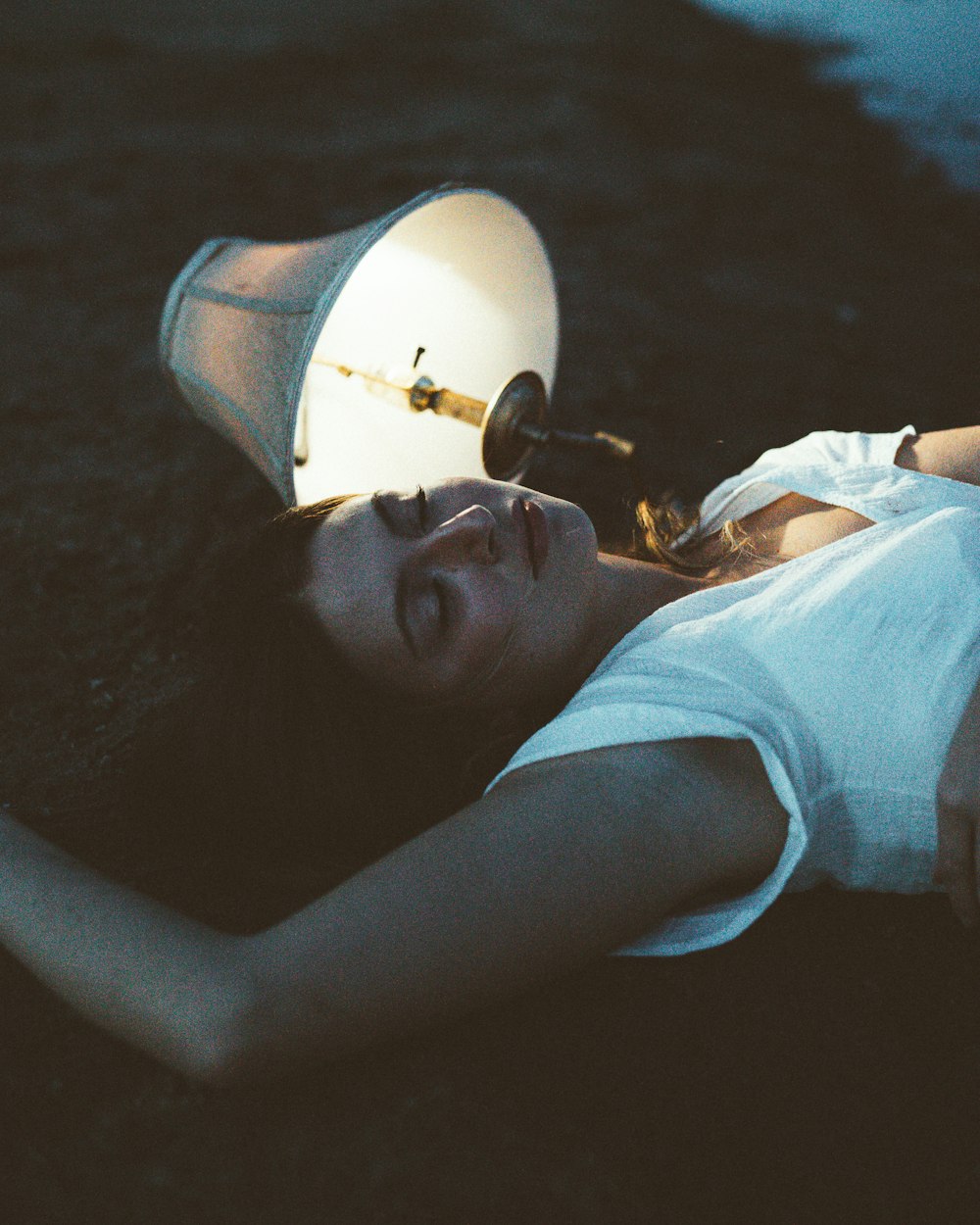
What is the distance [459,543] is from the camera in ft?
4.83

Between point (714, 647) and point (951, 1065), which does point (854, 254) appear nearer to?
point (714, 647)

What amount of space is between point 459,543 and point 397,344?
0.69m

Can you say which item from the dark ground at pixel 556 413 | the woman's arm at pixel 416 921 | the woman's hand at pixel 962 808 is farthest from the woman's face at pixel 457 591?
the woman's hand at pixel 962 808

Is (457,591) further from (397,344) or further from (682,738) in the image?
(397,344)

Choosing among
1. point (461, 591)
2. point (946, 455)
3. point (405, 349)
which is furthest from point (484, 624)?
point (946, 455)

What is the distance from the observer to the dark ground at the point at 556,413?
3.97 ft

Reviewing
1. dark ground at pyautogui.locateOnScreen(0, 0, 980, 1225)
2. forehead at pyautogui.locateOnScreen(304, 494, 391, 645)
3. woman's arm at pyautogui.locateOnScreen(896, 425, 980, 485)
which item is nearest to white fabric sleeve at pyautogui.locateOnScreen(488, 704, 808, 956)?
dark ground at pyautogui.locateOnScreen(0, 0, 980, 1225)

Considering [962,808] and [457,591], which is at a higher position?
[457,591]

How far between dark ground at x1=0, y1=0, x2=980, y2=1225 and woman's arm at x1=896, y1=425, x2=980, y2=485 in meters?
0.80

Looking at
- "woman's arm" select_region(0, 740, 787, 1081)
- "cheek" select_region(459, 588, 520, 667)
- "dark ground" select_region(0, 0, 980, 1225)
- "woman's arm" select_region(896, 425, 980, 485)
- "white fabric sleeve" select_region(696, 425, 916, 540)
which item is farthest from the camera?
"woman's arm" select_region(896, 425, 980, 485)

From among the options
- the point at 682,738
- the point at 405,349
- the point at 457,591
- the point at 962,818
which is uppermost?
the point at 405,349

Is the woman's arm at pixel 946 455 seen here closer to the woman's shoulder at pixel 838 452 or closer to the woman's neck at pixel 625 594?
the woman's shoulder at pixel 838 452

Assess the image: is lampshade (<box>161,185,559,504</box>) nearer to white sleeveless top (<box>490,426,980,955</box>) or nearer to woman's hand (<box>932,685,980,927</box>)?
white sleeveless top (<box>490,426,980,955</box>)

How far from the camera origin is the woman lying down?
3.59ft
